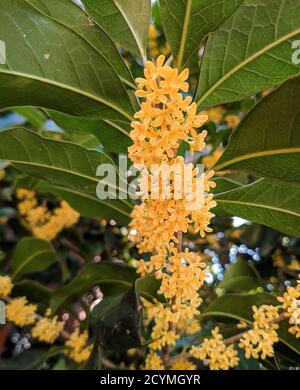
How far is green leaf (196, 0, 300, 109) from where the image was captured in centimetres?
88

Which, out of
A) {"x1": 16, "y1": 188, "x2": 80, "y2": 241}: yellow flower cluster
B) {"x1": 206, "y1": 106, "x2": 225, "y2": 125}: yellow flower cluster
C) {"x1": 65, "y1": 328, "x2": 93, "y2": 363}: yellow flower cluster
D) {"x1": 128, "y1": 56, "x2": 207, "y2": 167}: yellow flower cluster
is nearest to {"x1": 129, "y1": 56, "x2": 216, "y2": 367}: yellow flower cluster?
{"x1": 128, "y1": 56, "x2": 207, "y2": 167}: yellow flower cluster

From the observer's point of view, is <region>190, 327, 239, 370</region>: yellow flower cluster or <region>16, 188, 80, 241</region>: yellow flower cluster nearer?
<region>190, 327, 239, 370</region>: yellow flower cluster

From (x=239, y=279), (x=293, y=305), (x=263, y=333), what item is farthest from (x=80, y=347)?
(x=293, y=305)

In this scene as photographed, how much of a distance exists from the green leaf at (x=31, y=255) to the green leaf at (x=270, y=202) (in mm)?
1020

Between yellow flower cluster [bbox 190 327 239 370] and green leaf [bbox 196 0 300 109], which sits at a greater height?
green leaf [bbox 196 0 300 109]

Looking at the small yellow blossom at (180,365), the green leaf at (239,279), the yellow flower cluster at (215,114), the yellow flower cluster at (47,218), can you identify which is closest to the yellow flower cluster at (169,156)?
the small yellow blossom at (180,365)

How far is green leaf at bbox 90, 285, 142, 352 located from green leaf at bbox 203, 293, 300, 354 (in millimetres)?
417

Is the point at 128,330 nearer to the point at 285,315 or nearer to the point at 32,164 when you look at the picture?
the point at 285,315

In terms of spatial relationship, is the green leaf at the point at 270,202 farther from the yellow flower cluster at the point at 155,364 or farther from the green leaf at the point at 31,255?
the green leaf at the point at 31,255

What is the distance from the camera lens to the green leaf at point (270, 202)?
3.47 ft

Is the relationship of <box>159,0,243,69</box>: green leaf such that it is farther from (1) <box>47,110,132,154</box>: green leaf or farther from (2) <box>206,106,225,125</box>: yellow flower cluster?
(2) <box>206,106,225,125</box>: yellow flower cluster

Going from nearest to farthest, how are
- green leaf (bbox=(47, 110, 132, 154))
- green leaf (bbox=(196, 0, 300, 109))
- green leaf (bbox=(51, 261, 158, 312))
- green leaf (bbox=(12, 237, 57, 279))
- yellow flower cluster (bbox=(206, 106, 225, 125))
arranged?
green leaf (bbox=(196, 0, 300, 109)) < green leaf (bbox=(47, 110, 132, 154)) < green leaf (bbox=(51, 261, 158, 312)) < green leaf (bbox=(12, 237, 57, 279)) < yellow flower cluster (bbox=(206, 106, 225, 125))

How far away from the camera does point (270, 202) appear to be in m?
1.08

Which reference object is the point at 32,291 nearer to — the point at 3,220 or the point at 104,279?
the point at 104,279
